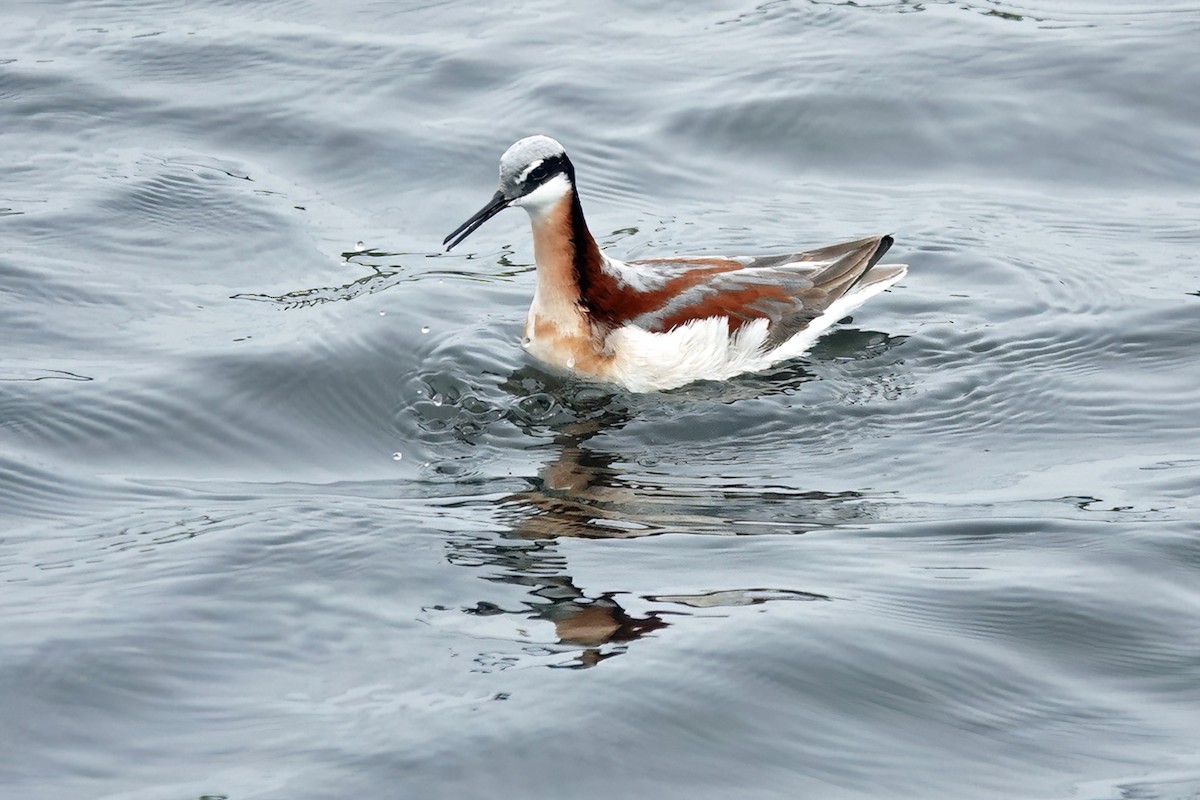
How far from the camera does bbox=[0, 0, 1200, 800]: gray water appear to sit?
22.1 feet

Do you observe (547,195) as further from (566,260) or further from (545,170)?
(566,260)

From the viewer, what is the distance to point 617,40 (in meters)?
16.4


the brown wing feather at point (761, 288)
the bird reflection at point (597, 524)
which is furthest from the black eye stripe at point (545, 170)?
the bird reflection at point (597, 524)

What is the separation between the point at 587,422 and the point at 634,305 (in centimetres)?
111

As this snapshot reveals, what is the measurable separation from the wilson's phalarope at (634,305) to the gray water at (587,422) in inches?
10.5

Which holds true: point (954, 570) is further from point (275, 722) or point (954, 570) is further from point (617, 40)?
point (617, 40)

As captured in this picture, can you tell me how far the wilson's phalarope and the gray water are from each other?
266mm

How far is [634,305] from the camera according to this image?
11.1 meters

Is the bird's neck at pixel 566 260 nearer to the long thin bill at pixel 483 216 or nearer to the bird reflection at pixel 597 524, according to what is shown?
the long thin bill at pixel 483 216

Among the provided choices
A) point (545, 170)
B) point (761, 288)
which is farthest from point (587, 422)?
point (761, 288)

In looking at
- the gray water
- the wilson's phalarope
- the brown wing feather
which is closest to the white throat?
the wilson's phalarope

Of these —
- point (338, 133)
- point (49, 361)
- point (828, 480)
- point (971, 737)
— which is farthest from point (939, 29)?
point (971, 737)

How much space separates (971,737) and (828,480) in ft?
8.79

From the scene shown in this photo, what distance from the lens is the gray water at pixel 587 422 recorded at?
22.1 ft
